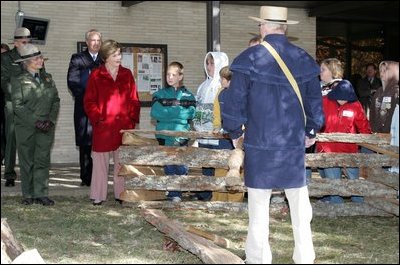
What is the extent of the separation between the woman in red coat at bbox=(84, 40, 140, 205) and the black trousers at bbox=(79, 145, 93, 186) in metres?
1.12

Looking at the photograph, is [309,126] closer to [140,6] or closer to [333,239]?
[333,239]

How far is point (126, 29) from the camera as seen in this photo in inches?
520

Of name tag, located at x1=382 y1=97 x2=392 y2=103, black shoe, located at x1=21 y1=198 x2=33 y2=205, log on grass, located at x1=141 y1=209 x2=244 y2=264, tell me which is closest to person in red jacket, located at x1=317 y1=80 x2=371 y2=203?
name tag, located at x1=382 y1=97 x2=392 y2=103

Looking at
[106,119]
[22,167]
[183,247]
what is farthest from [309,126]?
[22,167]

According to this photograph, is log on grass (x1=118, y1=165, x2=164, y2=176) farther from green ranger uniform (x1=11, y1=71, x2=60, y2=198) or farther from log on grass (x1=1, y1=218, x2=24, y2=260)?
log on grass (x1=1, y1=218, x2=24, y2=260)

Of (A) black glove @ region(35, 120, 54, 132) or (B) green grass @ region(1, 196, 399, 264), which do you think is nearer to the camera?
(B) green grass @ region(1, 196, 399, 264)

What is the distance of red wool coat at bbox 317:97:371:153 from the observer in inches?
292

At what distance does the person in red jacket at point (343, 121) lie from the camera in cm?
738

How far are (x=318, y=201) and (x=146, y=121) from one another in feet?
21.9

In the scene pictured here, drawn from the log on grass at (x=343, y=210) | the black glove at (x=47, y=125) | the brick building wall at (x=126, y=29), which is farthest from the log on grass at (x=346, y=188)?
the brick building wall at (x=126, y=29)

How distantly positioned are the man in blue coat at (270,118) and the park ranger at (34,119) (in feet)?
11.5

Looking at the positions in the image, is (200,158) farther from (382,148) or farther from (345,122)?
(382,148)

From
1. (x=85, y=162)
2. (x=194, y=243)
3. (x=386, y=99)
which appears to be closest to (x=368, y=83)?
(x=386, y=99)

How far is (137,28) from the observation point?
13.3m
